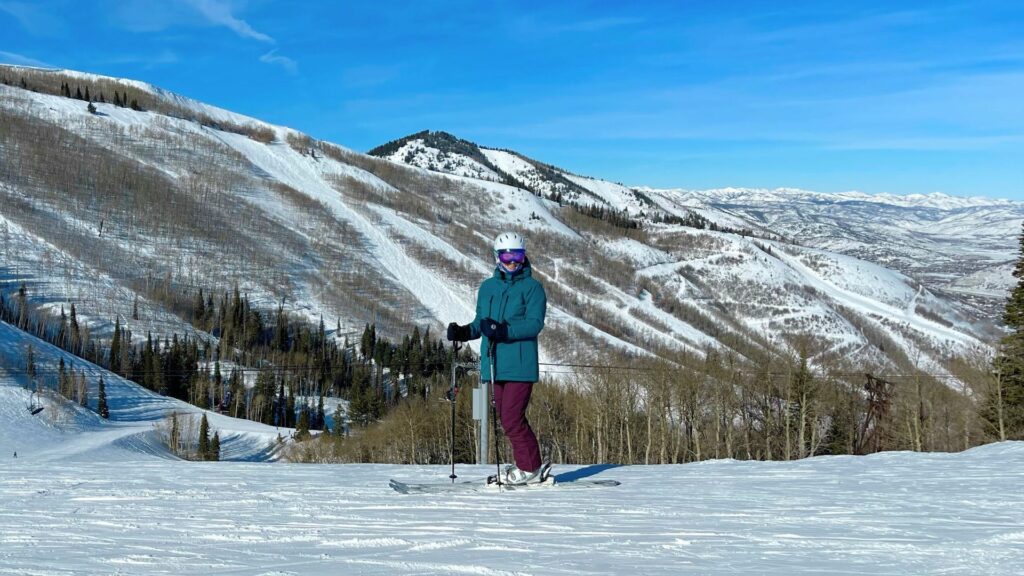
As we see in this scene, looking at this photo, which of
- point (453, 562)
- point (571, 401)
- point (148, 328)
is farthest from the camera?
point (148, 328)

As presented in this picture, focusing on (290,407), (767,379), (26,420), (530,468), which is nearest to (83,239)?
(290,407)

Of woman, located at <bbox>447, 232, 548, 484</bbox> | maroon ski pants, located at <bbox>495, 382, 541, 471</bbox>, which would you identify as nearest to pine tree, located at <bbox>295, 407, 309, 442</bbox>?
maroon ski pants, located at <bbox>495, 382, 541, 471</bbox>

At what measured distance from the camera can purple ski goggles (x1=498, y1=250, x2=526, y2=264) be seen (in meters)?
8.41

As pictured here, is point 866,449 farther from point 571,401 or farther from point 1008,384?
point 571,401

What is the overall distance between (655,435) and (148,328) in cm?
9887

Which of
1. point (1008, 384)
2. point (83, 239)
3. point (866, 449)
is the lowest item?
point (866, 449)

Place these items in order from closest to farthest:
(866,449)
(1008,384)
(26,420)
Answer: (1008,384) < (866,449) < (26,420)

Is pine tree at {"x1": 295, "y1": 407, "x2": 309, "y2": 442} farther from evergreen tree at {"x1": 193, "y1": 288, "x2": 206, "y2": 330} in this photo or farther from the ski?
the ski

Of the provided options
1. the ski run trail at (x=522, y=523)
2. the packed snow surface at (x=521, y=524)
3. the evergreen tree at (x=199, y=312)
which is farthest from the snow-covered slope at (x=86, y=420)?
the packed snow surface at (x=521, y=524)

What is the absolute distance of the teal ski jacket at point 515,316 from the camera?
831cm

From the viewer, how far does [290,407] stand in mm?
109562

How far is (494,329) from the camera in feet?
26.4

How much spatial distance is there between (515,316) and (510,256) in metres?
0.62

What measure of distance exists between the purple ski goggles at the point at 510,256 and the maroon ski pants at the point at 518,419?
4.17 ft
